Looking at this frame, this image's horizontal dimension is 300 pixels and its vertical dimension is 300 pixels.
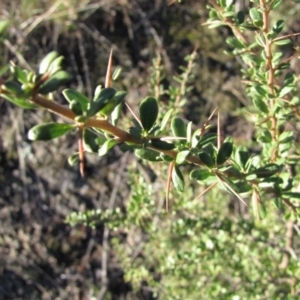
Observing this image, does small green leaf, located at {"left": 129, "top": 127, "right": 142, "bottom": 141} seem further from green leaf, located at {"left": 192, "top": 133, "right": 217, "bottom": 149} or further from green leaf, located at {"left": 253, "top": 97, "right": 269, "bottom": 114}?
green leaf, located at {"left": 253, "top": 97, "right": 269, "bottom": 114}

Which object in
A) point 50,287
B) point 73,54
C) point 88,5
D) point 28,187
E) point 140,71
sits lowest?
point 50,287

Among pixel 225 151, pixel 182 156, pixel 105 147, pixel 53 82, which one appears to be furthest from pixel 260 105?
pixel 53 82

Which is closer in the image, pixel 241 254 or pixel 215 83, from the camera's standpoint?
pixel 241 254

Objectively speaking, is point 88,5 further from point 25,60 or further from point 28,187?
point 28,187

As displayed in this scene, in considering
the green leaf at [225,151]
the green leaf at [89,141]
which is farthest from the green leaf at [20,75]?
the green leaf at [225,151]

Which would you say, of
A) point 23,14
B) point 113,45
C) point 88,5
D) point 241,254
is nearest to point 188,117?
point 113,45

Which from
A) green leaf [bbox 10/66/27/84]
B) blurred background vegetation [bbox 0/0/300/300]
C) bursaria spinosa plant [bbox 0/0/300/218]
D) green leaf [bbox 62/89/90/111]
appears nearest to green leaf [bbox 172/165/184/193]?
bursaria spinosa plant [bbox 0/0/300/218]
